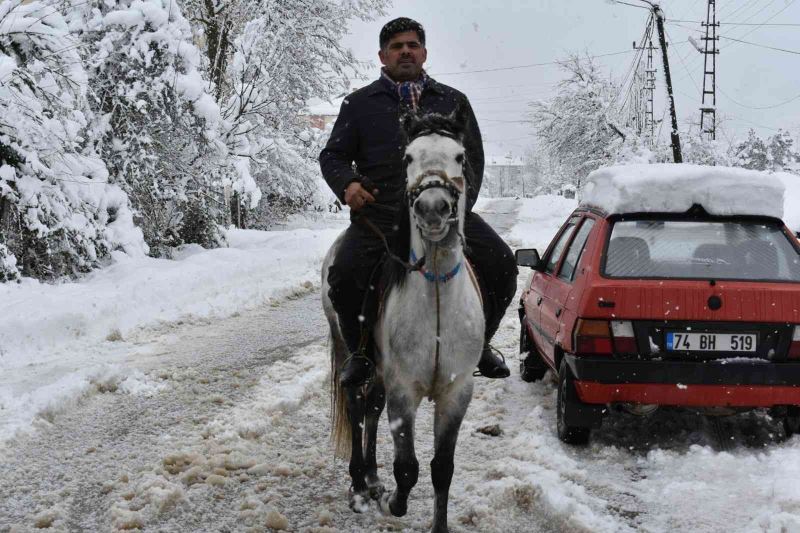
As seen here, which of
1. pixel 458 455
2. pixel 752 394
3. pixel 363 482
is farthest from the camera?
pixel 458 455

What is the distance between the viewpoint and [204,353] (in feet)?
28.6

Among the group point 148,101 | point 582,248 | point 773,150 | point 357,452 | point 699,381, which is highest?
point 773,150

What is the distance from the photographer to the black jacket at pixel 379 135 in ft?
14.0

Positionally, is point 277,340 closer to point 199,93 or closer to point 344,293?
point 344,293

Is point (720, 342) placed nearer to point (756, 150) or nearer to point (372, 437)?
point (372, 437)

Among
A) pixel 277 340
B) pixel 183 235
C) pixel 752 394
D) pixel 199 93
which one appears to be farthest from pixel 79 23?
pixel 752 394

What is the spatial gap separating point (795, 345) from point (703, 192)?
4.21ft

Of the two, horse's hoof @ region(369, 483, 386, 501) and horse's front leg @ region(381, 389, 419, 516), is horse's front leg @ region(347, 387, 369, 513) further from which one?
horse's front leg @ region(381, 389, 419, 516)

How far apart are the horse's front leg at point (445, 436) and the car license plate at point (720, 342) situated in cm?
200

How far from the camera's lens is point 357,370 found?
Answer: 4172 mm

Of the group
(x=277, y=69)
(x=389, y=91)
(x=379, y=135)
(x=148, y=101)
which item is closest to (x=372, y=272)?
(x=379, y=135)

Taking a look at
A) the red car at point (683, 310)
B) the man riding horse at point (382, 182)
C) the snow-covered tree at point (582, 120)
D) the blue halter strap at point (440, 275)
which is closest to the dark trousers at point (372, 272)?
the man riding horse at point (382, 182)

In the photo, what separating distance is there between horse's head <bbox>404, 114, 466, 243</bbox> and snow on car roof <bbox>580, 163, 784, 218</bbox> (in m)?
2.40

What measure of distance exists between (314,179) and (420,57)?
875 inches
